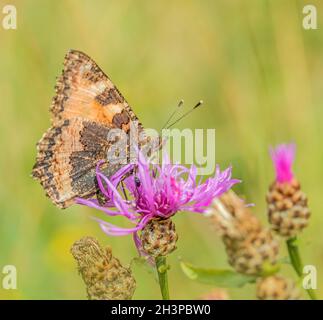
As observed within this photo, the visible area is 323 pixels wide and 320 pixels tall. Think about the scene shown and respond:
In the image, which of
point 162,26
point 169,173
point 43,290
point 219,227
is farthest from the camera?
point 162,26

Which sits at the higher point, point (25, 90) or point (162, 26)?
point (162, 26)

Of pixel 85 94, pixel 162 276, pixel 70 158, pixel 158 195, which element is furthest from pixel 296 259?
pixel 85 94

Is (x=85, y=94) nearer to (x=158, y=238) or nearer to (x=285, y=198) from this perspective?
(x=158, y=238)

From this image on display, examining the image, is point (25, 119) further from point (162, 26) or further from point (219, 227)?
point (219, 227)

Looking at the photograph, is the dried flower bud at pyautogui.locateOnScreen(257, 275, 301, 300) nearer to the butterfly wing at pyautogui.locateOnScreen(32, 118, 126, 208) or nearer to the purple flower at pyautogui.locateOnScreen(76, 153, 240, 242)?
the purple flower at pyautogui.locateOnScreen(76, 153, 240, 242)

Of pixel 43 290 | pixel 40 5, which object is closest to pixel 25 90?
pixel 40 5

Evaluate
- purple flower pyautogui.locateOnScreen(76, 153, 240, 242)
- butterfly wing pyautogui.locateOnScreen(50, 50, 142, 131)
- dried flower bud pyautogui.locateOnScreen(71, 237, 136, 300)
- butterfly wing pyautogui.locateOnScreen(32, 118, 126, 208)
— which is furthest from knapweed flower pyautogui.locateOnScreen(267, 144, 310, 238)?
butterfly wing pyautogui.locateOnScreen(50, 50, 142, 131)

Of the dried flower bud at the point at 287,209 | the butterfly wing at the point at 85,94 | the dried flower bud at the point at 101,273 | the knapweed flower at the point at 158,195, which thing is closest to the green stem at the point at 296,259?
the dried flower bud at the point at 287,209

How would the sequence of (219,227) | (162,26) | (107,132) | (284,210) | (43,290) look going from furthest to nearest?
(162,26)
(43,290)
(107,132)
(284,210)
(219,227)
